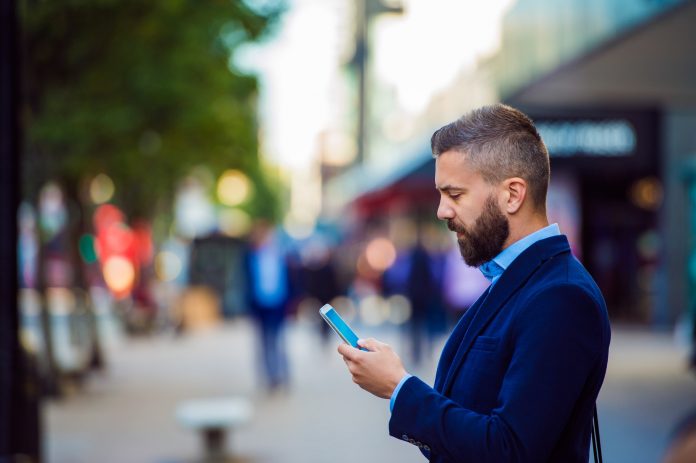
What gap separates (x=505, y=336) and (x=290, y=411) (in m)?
9.97

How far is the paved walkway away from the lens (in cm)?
930

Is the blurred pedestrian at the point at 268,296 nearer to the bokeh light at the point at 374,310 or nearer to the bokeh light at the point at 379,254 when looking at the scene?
the bokeh light at the point at 374,310

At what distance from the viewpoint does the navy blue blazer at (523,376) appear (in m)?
2.15

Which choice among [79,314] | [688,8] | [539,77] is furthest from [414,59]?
[688,8]

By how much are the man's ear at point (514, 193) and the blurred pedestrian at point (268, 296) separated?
11692 mm

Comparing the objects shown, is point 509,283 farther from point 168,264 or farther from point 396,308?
point 168,264

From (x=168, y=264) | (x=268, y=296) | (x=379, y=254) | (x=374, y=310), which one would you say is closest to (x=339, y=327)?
(x=268, y=296)

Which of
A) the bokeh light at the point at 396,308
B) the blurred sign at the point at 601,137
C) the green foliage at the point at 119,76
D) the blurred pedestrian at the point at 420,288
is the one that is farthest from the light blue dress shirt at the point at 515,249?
the bokeh light at the point at 396,308

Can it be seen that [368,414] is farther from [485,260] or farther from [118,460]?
[485,260]

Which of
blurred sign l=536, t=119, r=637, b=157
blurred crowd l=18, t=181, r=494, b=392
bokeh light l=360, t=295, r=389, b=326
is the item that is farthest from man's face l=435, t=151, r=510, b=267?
bokeh light l=360, t=295, r=389, b=326

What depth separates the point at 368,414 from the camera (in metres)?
11.6

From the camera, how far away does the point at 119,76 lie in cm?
1407

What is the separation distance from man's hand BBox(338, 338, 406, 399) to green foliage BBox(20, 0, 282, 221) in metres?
6.80

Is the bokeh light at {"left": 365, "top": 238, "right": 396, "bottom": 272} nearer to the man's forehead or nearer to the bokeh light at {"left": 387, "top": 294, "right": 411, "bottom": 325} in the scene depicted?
the bokeh light at {"left": 387, "top": 294, "right": 411, "bottom": 325}
